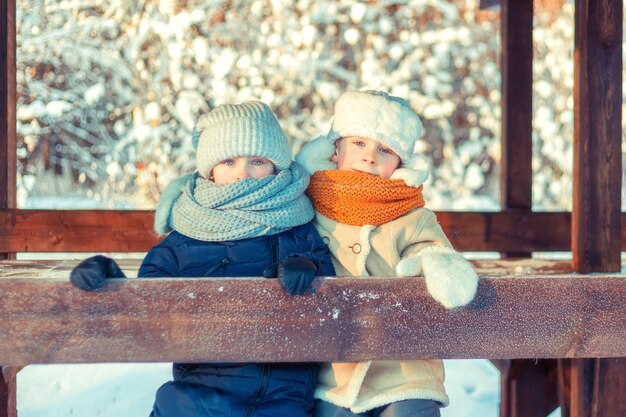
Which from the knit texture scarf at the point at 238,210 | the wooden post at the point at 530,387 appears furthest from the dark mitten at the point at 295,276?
the wooden post at the point at 530,387

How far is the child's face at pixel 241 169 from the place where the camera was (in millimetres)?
1895

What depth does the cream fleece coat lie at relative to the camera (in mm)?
1573

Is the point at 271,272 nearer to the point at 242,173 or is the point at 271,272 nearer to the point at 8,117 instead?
the point at 242,173

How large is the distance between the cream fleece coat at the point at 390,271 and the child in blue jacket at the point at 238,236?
2.2 inches

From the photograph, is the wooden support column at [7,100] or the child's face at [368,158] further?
the wooden support column at [7,100]

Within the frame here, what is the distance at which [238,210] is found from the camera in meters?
1.80

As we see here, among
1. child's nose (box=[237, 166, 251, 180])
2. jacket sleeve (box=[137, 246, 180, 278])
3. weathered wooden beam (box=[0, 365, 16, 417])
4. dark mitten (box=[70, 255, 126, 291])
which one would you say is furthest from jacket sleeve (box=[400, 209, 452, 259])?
weathered wooden beam (box=[0, 365, 16, 417])

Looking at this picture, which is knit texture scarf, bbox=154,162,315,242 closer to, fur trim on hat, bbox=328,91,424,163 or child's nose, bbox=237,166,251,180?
child's nose, bbox=237,166,251,180

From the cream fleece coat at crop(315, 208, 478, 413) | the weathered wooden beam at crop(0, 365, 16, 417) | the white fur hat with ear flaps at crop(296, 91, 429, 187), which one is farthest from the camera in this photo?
the weathered wooden beam at crop(0, 365, 16, 417)

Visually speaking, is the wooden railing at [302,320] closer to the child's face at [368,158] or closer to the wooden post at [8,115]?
the child's face at [368,158]

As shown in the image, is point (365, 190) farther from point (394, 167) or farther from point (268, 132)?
point (268, 132)

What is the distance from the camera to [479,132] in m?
8.19

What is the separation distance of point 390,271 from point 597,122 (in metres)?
0.74

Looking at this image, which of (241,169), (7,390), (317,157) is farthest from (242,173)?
(7,390)
